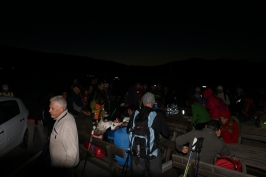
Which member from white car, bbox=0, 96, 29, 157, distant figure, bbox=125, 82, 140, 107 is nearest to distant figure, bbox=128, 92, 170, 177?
white car, bbox=0, 96, 29, 157

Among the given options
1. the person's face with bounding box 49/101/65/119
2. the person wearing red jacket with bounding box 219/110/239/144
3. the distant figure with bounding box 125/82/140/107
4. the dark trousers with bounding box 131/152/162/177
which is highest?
the person's face with bounding box 49/101/65/119

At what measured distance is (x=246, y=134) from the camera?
6.25m

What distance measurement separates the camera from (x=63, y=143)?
9.94 ft

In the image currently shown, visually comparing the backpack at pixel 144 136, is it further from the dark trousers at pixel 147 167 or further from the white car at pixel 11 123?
the white car at pixel 11 123

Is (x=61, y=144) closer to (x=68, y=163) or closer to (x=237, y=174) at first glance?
(x=68, y=163)

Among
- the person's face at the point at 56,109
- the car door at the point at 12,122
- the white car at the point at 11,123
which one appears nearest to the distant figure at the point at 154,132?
the person's face at the point at 56,109

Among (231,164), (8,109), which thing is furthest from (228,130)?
(8,109)

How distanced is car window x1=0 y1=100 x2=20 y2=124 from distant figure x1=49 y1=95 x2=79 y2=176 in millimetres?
3188

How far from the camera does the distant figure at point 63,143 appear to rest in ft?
9.86

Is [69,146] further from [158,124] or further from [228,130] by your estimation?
[228,130]

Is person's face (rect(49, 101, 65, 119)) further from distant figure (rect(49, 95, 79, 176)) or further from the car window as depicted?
the car window

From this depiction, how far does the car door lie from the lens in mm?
5672

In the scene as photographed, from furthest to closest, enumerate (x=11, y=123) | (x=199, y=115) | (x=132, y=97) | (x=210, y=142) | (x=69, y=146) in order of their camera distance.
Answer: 1. (x=132, y=97)
2. (x=199, y=115)
3. (x=11, y=123)
4. (x=210, y=142)
5. (x=69, y=146)

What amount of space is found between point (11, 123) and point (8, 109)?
1.34 ft
